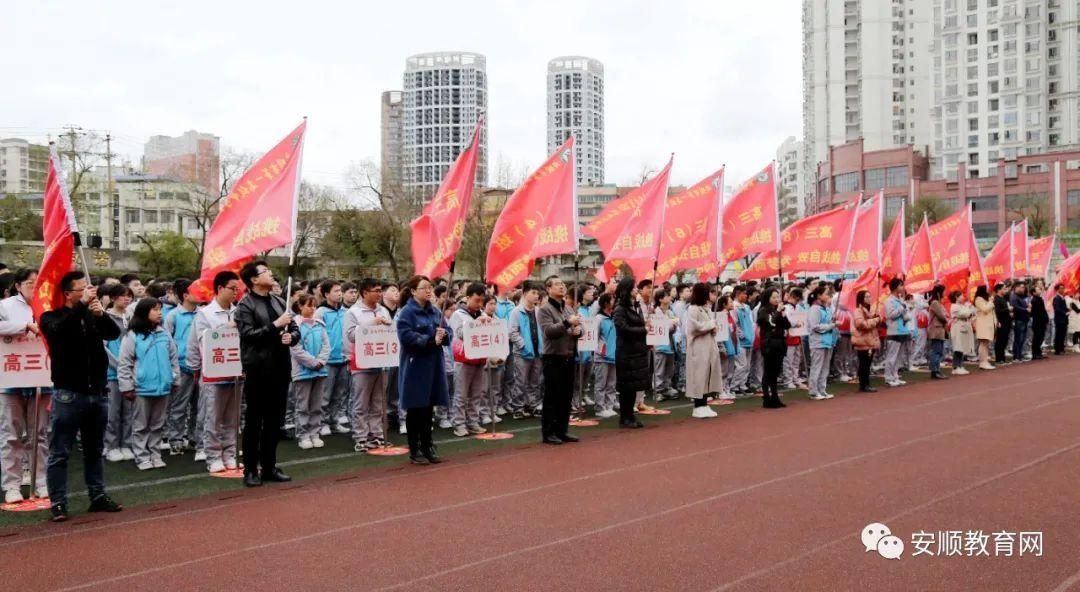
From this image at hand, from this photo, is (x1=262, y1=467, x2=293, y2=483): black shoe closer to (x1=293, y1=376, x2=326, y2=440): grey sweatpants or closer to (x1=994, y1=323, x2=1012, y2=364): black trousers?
(x1=293, y1=376, x2=326, y2=440): grey sweatpants

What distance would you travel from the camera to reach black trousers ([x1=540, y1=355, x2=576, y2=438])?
10703 millimetres

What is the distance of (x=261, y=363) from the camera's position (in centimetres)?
833

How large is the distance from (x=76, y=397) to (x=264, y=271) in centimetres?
204

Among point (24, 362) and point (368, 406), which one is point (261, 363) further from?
point (368, 406)

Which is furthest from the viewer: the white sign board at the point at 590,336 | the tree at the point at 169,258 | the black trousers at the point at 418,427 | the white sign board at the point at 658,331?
the tree at the point at 169,258

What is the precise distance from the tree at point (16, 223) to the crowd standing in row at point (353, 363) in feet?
167

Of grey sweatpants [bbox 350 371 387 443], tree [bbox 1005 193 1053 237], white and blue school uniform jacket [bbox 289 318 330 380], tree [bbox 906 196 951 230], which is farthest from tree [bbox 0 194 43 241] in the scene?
tree [bbox 1005 193 1053 237]

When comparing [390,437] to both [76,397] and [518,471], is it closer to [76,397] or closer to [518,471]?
[518,471]

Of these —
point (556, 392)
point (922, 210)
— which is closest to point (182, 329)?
point (556, 392)

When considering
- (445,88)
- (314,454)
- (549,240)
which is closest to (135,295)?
(314,454)

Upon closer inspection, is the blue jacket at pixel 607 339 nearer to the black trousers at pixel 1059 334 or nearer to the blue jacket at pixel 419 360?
the blue jacket at pixel 419 360

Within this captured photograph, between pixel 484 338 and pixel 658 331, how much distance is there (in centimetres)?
396

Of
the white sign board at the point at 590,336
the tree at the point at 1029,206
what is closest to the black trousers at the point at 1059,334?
the white sign board at the point at 590,336

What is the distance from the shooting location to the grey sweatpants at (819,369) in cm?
1542
